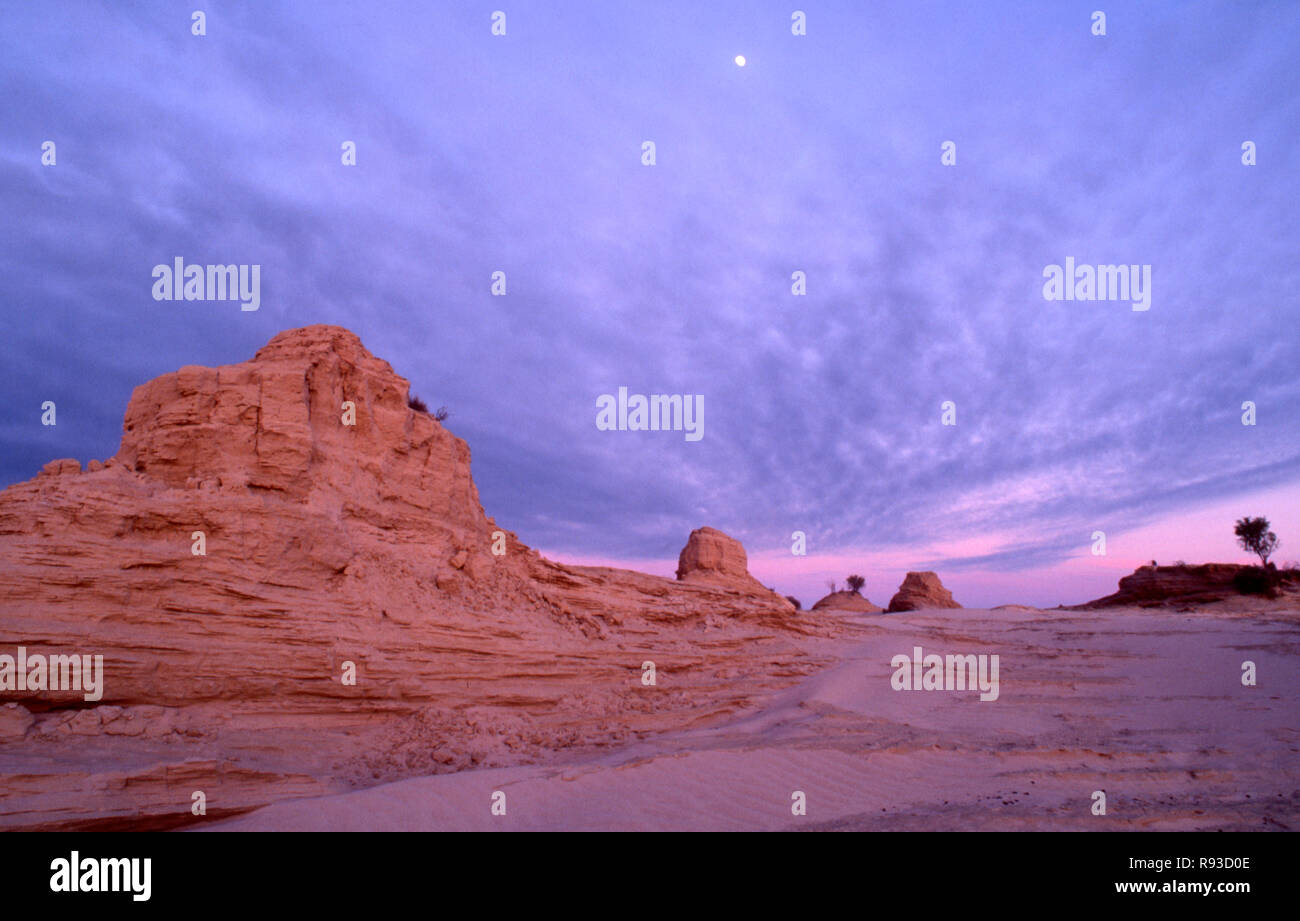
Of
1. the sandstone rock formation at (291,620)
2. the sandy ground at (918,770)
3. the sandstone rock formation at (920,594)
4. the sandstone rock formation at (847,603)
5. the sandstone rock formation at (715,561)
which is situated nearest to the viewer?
the sandy ground at (918,770)

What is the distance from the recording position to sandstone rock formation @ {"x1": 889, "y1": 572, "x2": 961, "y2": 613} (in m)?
42.3

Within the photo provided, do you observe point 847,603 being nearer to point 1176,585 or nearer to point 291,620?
point 1176,585

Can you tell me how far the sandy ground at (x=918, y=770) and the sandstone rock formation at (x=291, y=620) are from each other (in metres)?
Answer: 1.28

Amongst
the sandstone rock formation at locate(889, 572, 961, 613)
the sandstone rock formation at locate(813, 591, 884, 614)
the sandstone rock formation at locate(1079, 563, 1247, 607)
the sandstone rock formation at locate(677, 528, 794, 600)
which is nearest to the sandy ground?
the sandstone rock formation at locate(677, 528, 794, 600)

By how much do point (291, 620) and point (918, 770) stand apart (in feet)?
34.0

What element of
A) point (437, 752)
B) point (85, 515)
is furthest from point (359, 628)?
point (85, 515)

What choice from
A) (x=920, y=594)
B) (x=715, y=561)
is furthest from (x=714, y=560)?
(x=920, y=594)

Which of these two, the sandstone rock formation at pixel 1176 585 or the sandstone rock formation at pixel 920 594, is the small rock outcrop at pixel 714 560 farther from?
the sandstone rock formation at pixel 1176 585

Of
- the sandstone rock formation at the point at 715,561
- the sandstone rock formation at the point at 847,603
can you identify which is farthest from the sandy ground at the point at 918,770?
the sandstone rock formation at the point at 847,603

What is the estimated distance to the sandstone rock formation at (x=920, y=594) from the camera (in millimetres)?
42312

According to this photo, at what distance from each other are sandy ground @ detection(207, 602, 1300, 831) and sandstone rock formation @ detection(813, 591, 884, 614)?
31.2 meters
